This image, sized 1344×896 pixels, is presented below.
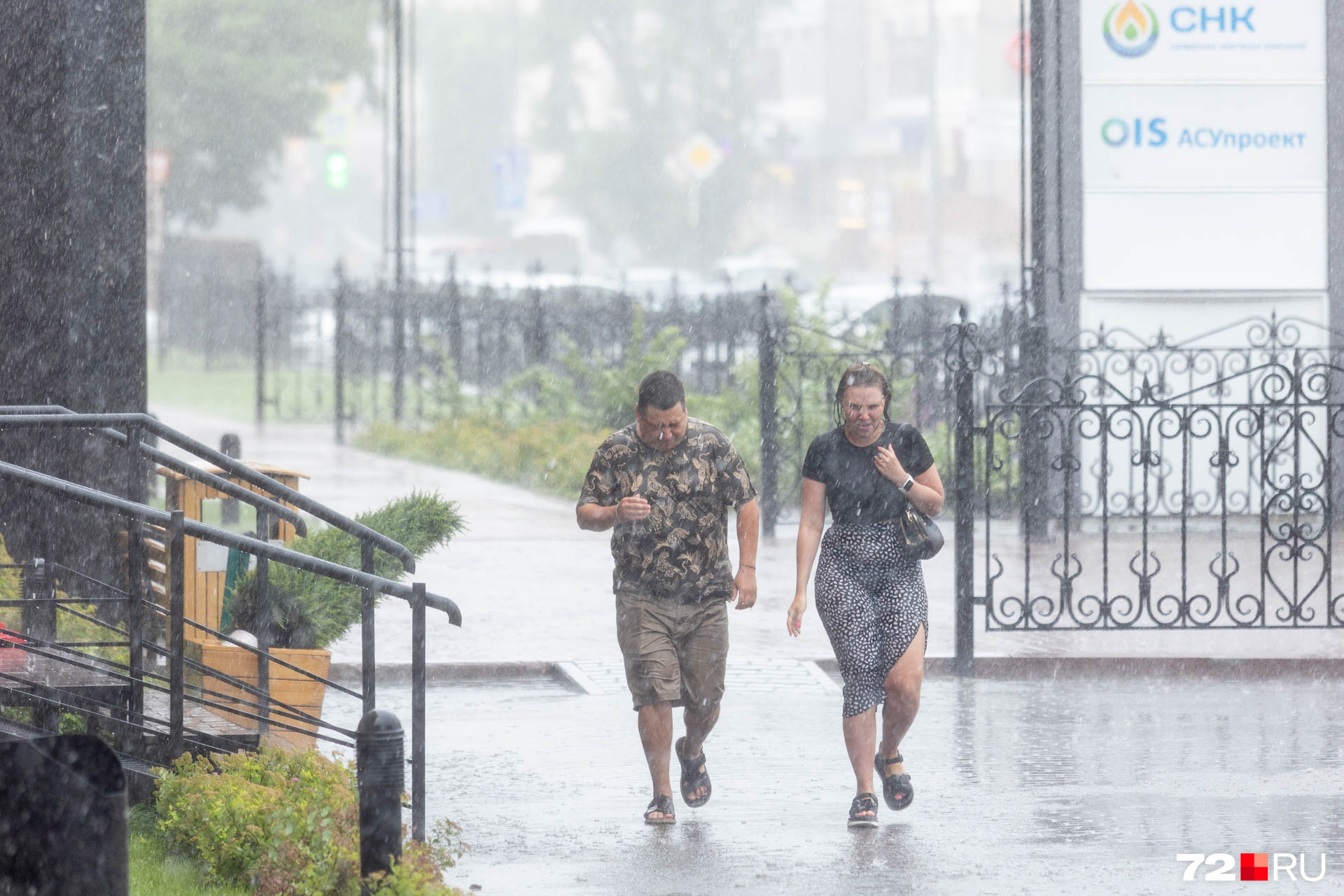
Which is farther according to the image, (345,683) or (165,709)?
(345,683)

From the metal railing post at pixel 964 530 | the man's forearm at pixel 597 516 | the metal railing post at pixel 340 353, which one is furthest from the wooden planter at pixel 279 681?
the metal railing post at pixel 340 353

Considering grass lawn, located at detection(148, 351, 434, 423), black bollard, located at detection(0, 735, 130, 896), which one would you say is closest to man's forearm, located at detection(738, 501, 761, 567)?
black bollard, located at detection(0, 735, 130, 896)

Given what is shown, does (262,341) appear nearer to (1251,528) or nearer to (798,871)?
(1251,528)

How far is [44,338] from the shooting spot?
29.3 ft

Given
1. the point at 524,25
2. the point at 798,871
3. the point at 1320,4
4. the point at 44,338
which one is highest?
the point at 524,25

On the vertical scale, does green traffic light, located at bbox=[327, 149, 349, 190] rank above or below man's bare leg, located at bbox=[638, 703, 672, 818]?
above

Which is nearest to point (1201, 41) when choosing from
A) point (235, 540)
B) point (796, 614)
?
point (796, 614)

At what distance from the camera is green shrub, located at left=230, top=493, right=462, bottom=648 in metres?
7.54

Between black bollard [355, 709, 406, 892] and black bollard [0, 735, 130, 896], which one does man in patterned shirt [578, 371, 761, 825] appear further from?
black bollard [0, 735, 130, 896]

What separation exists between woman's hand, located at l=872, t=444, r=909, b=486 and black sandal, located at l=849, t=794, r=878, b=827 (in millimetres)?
1082

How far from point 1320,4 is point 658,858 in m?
11.9

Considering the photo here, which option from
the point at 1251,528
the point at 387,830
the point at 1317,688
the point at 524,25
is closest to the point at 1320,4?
the point at 1251,528

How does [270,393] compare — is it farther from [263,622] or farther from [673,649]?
[673,649]

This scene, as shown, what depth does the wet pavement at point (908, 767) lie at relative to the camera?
6.09 meters
